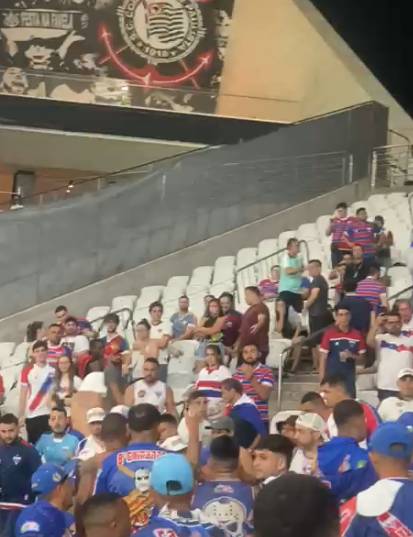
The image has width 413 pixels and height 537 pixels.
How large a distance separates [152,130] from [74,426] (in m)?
14.2

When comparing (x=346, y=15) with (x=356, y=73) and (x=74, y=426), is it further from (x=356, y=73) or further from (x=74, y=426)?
(x=74, y=426)

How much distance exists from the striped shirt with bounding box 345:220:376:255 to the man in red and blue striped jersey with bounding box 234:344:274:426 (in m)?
4.05

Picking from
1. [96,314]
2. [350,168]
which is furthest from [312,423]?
[350,168]

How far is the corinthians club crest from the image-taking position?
2575cm

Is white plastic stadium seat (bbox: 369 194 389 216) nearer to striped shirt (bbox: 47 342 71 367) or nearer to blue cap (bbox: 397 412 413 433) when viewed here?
striped shirt (bbox: 47 342 71 367)

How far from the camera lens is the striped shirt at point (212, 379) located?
404 inches

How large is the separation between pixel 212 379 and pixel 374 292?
106 inches

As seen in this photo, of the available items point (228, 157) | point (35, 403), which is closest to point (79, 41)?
point (228, 157)

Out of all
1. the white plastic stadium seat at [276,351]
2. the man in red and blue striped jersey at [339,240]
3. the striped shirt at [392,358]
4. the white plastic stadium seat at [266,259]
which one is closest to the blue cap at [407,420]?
the striped shirt at [392,358]

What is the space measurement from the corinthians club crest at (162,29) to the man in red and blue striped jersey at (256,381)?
16.2m

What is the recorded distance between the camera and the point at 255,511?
2.81 m

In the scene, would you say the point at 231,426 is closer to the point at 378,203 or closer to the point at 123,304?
the point at 123,304

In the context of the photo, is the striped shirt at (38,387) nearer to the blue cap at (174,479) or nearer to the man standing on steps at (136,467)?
the man standing on steps at (136,467)

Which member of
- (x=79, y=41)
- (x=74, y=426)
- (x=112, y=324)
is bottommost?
(x=74, y=426)
